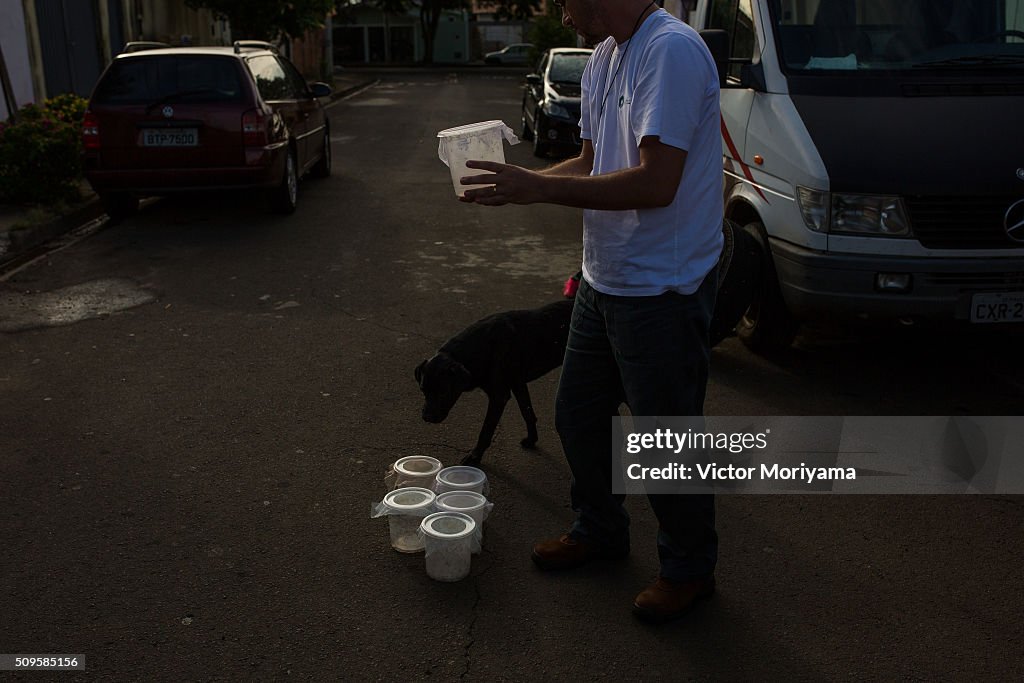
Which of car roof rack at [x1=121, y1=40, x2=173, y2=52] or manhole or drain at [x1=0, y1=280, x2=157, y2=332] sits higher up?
car roof rack at [x1=121, y1=40, x2=173, y2=52]

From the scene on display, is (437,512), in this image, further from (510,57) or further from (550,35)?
(510,57)

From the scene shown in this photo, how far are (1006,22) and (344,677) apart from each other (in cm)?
522

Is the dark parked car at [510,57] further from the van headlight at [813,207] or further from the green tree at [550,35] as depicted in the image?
the van headlight at [813,207]

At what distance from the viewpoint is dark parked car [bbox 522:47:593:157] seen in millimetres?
14109

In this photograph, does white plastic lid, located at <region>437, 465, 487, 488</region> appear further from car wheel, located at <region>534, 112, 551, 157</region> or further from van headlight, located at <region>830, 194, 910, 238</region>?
car wheel, located at <region>534, 112, 551, 157</region>

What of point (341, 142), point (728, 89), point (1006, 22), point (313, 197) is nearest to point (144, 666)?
point (728, 89)

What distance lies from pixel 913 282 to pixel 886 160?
2.06 ft

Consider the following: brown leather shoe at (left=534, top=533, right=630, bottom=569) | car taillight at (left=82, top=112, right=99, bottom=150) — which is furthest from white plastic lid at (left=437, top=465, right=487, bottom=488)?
car taillight at (left=82, top=112, right=99, bottom=150)

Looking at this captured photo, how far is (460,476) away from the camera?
3.99m

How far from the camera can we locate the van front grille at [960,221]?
5.00 m

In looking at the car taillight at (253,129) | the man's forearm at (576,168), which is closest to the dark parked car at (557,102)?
the car taillight at (253,129)

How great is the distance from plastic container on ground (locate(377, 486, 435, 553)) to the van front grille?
292cm

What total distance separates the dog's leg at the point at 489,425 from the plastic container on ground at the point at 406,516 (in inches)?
28.0

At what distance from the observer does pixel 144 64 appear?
9773mm
